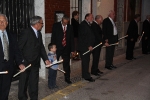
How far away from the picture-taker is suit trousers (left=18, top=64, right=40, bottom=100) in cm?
577

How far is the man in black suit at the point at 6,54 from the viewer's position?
16.0 ft

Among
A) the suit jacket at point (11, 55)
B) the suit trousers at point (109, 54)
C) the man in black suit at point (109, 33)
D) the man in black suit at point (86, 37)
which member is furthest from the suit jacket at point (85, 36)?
the suit jacket at point (11, 55)

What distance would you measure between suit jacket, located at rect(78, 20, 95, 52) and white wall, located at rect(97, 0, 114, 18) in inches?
168

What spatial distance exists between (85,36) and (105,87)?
1546 millimetres

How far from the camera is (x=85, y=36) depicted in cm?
788

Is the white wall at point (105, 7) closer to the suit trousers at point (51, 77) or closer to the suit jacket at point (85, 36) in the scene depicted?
the suit jacket at point (85, 36)

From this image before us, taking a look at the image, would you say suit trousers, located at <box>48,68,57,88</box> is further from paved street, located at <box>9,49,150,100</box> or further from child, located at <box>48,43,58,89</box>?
paved street, located at <box>9,49,150,100</box>

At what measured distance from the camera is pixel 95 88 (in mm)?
7480

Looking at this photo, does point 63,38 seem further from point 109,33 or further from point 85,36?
point 109,33

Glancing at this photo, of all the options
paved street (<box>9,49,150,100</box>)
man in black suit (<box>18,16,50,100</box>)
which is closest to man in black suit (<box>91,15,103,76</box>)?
paved street (<box>9,49,150,100</box>)

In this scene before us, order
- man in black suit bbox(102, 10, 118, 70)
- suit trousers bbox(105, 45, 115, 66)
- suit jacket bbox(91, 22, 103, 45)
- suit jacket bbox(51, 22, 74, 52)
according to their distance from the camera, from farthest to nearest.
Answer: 1. suit trousers bbox(105, 45, 115, 66)
2. man in black suit bbox(102, 10, 118, 70)
3. suit jacket bbox(91, 22, 103, 45)
4. suit jacket bbox(51, 22, 74, 52)

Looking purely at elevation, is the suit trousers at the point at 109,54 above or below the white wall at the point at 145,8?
below

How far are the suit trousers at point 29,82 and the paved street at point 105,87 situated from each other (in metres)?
0.62

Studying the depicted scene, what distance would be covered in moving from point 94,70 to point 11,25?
124 inches
